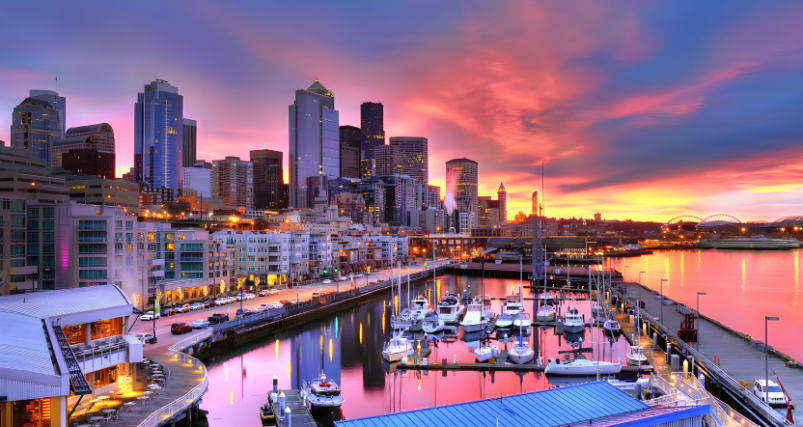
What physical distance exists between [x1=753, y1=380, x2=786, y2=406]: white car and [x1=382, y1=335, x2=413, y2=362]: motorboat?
23.5 metres

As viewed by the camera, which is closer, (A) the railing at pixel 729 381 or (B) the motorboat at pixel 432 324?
(A) the railing at pixel 729 381

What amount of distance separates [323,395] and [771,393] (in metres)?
23.3

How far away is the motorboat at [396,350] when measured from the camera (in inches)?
1607

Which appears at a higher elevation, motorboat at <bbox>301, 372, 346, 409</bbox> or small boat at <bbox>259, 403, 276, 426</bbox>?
motorboat at <bbox>301, 372, 346, 409</bbox>

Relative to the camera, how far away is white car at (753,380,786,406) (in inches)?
987

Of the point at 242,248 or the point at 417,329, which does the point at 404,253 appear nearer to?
the point at 242,248

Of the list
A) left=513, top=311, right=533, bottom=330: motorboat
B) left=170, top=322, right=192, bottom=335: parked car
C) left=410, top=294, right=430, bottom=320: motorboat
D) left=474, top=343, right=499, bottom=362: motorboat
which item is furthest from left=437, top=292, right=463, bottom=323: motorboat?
left=170, top=322, right=192, bottom=335: parked car

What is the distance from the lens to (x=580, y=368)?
3578 cm

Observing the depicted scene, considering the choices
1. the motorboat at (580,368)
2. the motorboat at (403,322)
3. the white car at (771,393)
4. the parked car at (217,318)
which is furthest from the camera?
the motorboat at (403,322)

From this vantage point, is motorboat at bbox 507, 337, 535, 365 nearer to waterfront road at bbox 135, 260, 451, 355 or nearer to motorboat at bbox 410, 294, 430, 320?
motorboat at bbox 410, 294, 430, 320

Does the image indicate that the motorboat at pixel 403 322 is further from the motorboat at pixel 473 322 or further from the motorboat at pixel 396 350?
the motorboat at pixel 396 350

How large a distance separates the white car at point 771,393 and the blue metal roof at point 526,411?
13444mm

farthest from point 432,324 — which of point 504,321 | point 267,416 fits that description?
point 267,416

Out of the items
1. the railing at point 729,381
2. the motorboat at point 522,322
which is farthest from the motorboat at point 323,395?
the motorboat at point 522,322
